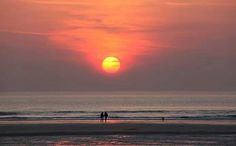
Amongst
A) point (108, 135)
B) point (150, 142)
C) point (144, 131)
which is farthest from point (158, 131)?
point (150, 142)

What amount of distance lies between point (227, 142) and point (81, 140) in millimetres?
8965

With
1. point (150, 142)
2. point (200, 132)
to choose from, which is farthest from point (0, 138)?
point (200, 132)

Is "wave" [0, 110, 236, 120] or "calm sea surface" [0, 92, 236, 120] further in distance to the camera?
"calm sea surface" [0, 92, 236, 120]

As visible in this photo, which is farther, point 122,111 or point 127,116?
point 122,111

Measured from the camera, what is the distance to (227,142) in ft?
99.8

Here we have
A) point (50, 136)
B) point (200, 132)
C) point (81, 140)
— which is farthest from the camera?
point (200, 132)

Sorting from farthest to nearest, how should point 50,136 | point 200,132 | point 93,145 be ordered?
1. point 200,132
2. point 50,136
3. point 93,145

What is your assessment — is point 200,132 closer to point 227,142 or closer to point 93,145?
point 227,142

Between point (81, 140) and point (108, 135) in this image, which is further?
point (108, 135)

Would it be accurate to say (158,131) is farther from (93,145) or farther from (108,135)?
(93,145)

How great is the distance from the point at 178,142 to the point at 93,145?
520 cm

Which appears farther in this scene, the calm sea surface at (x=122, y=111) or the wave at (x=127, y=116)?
the calm sea surface at (x=122, y=111)

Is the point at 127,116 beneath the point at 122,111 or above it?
beneath

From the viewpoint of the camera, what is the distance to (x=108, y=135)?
34.6m
